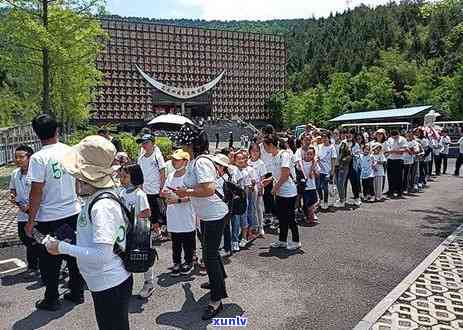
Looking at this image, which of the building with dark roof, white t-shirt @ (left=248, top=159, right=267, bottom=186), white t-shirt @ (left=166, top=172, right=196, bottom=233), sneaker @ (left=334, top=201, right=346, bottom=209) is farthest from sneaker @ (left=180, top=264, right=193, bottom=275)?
the building with dark roof

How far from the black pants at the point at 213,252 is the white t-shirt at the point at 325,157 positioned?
520 cm

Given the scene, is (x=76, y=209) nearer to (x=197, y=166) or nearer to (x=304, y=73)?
Answer: (x=197, y=166)

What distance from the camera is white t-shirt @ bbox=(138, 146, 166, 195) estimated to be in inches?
248

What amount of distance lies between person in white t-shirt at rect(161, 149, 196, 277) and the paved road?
1.01ft

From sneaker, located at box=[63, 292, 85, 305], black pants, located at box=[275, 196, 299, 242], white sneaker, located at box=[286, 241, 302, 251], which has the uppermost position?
black pants, located at box=[275, 196, 299, 242]

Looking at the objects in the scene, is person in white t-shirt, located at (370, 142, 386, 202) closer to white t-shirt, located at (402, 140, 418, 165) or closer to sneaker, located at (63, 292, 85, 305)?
white t-shirt, located at (402, 140, 418, 165)

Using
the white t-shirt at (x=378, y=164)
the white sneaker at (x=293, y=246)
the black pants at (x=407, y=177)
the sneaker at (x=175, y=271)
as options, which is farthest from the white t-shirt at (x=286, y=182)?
the black pants at (x=407, y=177)

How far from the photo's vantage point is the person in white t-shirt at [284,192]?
5738 millimetres

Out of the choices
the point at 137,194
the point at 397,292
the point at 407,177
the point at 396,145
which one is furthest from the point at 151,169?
the point at 407,177

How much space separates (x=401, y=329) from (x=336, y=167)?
5.95 metres

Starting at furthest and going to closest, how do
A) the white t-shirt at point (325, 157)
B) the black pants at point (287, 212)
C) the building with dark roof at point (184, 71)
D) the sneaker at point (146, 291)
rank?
1. the building with dark roof at point (184, 71)
2. the white t-shirt at point (325, 157)
3. the black pants at point (287, 212)
4. the sneaker at point (146, 291)

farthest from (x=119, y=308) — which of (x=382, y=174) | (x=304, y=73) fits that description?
(x=304, y=73)

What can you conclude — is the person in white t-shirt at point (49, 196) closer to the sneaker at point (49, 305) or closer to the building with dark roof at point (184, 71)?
the sneaker at point (49, 305)

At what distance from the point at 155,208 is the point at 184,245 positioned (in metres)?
1.53
